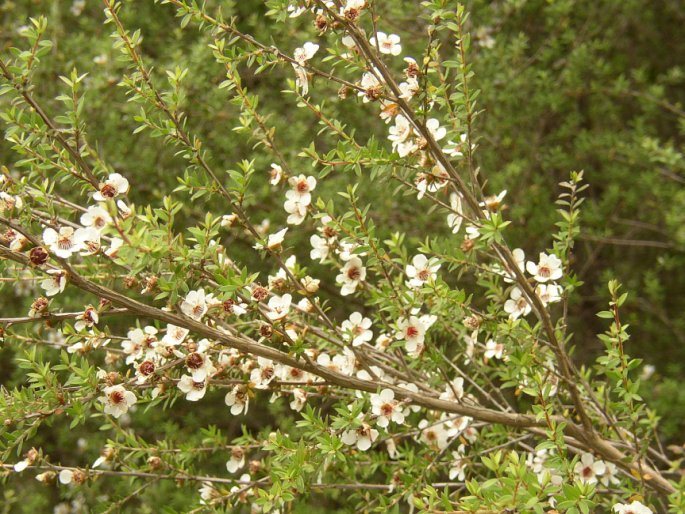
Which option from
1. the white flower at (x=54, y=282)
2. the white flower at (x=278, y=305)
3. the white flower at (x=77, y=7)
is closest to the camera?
the white flower at (x=54, y=282)

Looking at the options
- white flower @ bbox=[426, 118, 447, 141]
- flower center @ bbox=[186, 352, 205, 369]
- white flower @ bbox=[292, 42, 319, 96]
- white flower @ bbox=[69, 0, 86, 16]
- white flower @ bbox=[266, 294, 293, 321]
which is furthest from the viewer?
white flower @ bbox=[69, 0, 86, 16]

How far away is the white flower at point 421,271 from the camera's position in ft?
6.31

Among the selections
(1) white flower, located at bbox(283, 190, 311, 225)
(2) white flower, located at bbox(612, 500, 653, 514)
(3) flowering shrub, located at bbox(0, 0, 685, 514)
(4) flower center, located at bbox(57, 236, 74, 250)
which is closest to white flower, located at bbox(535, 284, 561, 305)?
→ (3) flowering shrub, located at bbox(0, 0, 685, 514)

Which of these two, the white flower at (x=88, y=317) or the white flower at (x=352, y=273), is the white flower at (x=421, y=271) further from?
→ the white flower at (x=88, y=317)

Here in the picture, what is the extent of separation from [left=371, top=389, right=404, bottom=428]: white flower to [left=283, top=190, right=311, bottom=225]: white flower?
19.1 inches

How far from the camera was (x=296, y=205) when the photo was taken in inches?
77.8

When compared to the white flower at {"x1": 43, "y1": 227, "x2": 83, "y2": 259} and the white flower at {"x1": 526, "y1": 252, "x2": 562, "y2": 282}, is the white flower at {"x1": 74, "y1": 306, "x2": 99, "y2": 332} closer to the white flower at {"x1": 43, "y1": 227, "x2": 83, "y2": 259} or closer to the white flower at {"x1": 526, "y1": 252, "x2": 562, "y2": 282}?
the white flower at {"x1": 43, "y1": 227, "x2": 83, "y2": 259}

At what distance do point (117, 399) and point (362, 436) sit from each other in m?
0.59

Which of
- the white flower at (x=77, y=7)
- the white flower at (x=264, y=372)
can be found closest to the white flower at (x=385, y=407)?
the white flower at (x=264, y=372)

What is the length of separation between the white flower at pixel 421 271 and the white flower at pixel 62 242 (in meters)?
0.80

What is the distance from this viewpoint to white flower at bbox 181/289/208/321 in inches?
66.8

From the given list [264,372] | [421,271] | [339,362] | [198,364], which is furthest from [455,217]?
[198,364]

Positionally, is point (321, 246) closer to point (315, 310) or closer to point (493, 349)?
point (315, 310)

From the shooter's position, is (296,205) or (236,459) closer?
(296,205)
